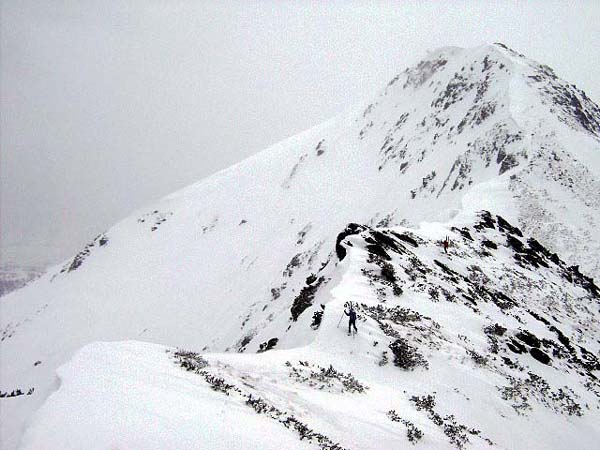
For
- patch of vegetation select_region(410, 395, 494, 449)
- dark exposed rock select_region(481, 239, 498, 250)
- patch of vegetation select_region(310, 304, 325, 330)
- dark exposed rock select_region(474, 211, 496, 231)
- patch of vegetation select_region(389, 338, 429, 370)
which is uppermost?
dark exposed rock select_region(474, 211, 496, 231)

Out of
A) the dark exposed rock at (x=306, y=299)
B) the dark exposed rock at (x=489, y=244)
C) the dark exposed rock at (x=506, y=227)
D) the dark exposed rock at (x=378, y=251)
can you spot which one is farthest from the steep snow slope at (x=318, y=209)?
the dark exposed rock at (x=489, y=244)

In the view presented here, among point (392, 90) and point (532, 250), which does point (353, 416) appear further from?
point (392, 90)

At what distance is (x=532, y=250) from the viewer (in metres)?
27.4

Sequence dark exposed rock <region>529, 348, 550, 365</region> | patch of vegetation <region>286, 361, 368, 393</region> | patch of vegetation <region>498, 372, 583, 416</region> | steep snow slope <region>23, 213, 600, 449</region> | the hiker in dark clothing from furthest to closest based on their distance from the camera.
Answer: dark exposed rock <region>529, 348, 550, 365</region> < patch of vegetation <region>498, 372, 583, 416</region> < the hiker in dark clothing < patch of vegetation <region>286, 361, 368, 393</region> < steep snow slope <region>23, 213, 600, 449</region>

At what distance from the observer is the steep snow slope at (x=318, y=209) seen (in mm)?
33719

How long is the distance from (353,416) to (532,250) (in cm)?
2459

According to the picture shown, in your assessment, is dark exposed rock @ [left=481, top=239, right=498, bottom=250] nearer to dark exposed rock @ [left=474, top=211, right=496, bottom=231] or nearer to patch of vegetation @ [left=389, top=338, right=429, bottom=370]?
dark exposed rock @ [left=474, top=211, right=496, bottom=231]

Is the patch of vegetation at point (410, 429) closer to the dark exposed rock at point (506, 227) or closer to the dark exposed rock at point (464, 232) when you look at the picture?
the dark exposed rock at point (464, 232)

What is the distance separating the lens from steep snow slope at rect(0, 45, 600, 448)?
33719mm

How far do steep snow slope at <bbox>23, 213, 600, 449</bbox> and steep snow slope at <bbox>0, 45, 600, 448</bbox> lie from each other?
260 cm

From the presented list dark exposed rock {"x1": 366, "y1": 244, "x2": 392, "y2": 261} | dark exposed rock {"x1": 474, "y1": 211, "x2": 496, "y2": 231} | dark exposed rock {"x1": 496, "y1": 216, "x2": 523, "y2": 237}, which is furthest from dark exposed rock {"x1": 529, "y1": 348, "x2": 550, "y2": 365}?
dark exposed rock {"x1": 496, "y1": 216, "x2": 523, "y2": 237}

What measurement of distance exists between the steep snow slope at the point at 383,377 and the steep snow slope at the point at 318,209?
2.60 meters

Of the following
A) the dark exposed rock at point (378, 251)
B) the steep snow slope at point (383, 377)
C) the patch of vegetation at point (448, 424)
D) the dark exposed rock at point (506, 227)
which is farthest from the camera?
the dark exposed rock at point (506, 227)

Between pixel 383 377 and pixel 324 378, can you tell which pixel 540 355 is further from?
pixel 324 378
